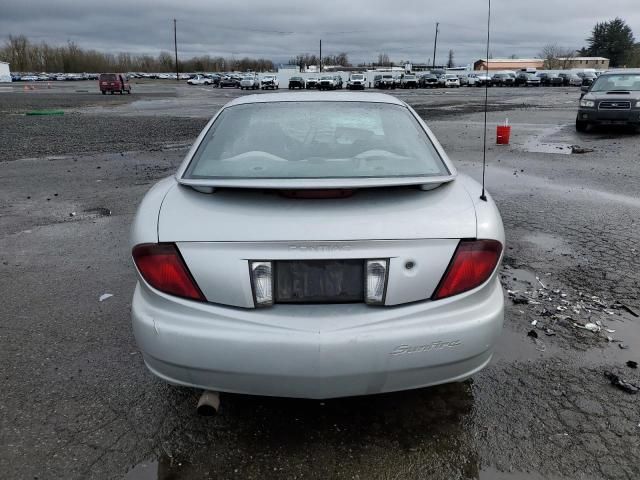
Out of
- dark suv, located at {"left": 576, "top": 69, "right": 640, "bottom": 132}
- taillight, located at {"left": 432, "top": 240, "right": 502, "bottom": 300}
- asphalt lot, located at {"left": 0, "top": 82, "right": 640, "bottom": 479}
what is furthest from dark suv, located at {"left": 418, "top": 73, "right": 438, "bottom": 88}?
taillight, located at {"left": 432, "top": 240, "right": 502, "bottom": 300}

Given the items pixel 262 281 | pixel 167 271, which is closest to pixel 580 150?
pixel 262 281

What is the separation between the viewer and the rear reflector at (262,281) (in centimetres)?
222

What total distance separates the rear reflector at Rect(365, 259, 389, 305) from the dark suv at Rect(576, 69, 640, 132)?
15.3 metres

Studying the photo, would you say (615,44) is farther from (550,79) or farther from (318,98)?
(318,98)

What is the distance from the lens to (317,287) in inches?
88.2

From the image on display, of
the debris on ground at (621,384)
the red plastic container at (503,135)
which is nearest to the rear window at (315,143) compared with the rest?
the debris on ground at (621,384)

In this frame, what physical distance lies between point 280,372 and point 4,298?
3.14m

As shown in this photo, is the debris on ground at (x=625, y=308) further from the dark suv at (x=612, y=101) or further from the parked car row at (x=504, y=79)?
the parked car row at (x=504, y=79)

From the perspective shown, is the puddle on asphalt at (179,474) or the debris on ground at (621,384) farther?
the debris on ground at (621,384)

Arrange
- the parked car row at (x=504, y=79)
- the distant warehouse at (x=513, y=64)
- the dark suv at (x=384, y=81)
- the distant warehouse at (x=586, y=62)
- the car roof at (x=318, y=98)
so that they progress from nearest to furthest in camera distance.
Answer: the car roof at (x=318, y=98), the dark suv at (x=384, y=81), the parked car row at (x=504, y=79), the distant warehouse at (x=586, y=62), the distant warehouse at (x=513, y=64)

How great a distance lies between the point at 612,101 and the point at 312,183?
1532 centimetres

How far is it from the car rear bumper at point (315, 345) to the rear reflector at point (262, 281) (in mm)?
52

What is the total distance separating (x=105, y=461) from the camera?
96.1 inches

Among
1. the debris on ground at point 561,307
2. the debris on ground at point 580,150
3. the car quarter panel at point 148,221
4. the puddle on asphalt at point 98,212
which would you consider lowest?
the debris on ground at point 561,307
